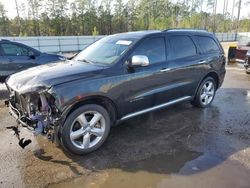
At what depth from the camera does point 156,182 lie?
3363mm

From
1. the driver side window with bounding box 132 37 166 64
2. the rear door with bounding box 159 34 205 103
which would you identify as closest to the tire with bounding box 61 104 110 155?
the driver side window with bounding box 132 37 166 64

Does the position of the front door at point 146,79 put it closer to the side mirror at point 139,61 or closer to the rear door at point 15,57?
the side mirror at point 139,61

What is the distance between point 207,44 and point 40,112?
410 cm

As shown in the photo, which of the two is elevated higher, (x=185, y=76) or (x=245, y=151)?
(x=185, y=76)

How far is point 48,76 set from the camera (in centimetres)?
385

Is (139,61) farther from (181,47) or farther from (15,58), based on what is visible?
(15,58)

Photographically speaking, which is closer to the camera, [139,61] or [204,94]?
[139,61]

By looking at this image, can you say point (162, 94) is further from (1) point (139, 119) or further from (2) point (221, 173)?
(2) point (221, 173)

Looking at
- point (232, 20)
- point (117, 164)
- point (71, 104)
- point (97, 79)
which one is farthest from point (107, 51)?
point (232, 20)

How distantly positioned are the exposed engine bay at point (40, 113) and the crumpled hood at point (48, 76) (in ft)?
0.38

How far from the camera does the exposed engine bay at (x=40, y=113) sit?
12.0ft

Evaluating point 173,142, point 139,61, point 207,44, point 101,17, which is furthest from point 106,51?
point 101,17

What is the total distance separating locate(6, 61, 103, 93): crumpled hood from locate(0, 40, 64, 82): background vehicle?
4.18m

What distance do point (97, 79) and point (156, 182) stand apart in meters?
1.66
